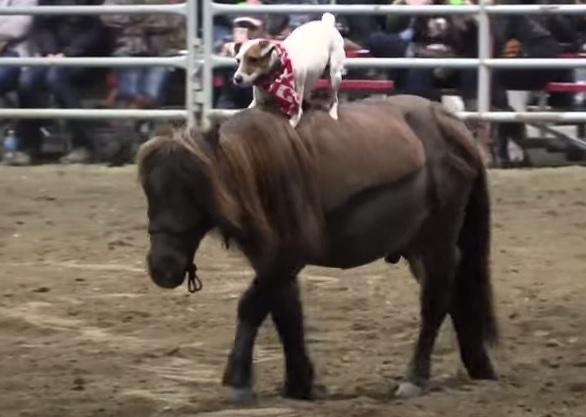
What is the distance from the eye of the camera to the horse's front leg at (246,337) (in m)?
5.91

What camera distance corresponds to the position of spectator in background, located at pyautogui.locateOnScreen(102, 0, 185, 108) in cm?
1276

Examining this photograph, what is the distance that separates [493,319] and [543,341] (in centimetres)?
76

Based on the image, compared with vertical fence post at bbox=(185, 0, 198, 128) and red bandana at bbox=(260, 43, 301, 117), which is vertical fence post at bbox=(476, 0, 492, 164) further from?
red bandana at bbox=(260, 43, 301, 117)

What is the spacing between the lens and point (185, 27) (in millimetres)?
12539

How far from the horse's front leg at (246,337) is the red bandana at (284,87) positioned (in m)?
0.66

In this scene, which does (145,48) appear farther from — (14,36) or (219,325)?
(219,325)

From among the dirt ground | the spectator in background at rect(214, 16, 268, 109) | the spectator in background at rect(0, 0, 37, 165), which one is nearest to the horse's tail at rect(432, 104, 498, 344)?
the dirt ground

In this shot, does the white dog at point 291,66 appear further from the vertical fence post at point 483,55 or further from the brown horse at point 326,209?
the vertical fence post at point 483,55

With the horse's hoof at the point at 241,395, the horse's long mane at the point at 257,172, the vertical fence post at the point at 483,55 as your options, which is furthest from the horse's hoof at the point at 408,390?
the vertical fence post at the point at 483,55

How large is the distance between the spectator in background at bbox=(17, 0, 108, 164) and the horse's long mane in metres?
7.10

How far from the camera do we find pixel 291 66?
612cm

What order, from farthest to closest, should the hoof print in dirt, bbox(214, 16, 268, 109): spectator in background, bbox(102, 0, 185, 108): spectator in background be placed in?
bbox(102, 0, 185, 108): spectator in background
bbox(214, 16, 268, 109): spectator in background
the hoof print in dirt

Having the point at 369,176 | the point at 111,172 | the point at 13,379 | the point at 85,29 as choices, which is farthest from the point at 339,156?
the point at 85,29

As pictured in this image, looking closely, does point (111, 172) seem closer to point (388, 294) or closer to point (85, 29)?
point (85, 29)
